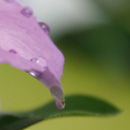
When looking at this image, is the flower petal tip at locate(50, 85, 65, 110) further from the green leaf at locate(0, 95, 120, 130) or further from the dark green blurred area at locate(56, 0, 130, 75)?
the dark green blurred area at locate(56, 0, 130, 75)

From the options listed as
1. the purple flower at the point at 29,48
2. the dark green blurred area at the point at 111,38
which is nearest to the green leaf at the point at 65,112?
the purple flower at the point at 29,48

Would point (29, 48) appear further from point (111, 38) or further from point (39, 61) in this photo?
point (111, 38)

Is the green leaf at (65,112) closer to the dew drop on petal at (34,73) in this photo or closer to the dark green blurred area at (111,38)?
the dew drop on petal at (34,73)

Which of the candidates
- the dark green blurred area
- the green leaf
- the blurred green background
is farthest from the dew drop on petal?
the dark green blurred area

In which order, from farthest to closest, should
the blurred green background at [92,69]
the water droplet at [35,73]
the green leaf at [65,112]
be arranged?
the blurred green background at [92,69] → the green leaf at [65,112] → the water droplet at [35,73]

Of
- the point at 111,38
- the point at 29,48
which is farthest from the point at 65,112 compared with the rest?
the point at 111,38

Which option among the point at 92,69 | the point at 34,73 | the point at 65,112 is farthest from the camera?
the point at 92,69
